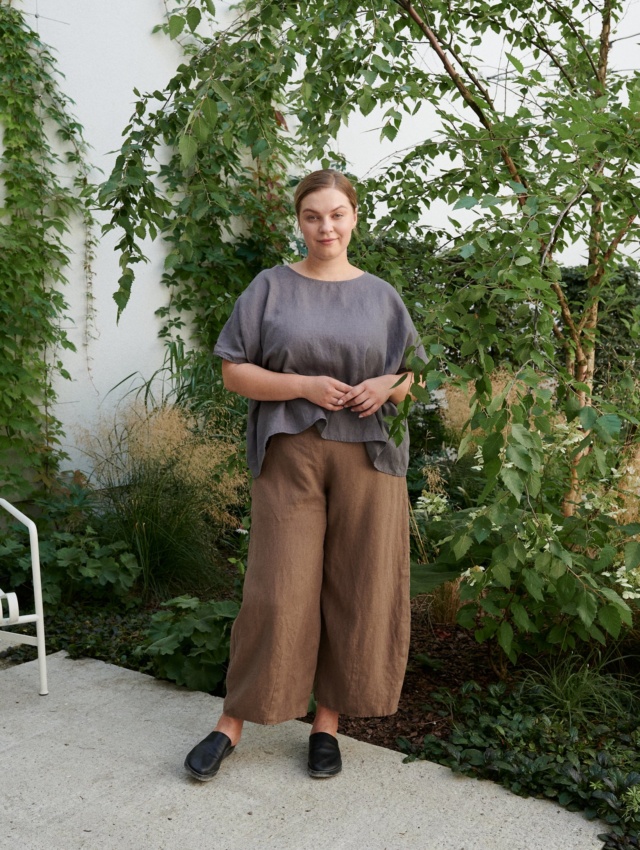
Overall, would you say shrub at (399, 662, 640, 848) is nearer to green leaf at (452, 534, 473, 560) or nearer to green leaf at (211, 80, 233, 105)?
green leaf at (452, 534, 473, 560)

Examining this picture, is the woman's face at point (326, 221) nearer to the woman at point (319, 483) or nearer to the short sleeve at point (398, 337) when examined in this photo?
the woman at point (319, 483)

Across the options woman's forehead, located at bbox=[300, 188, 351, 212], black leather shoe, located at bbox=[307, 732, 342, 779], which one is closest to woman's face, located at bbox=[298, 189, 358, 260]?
woman's forehead, located at bbox=[300, 188, 351, 212]

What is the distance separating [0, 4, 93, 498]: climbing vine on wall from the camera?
4449mm

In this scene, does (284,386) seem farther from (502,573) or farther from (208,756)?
(208,756)

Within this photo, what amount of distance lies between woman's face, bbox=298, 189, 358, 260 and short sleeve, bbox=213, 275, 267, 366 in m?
0.19

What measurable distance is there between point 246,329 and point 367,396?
0.38m

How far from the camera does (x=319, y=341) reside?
234 cm

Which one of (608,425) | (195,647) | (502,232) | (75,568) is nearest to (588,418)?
(608,425)

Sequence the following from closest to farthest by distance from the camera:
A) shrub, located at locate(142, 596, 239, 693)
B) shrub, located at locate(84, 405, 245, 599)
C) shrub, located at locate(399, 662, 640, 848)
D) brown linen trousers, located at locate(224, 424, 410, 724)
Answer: shrub, located at locate(399, 662, 640, 848)
brown linen trousers, located at locate(224, 424, 410, 724)
shrub, located at locate(142, 596, 239, 693)
shrub, located at locate(84, 405, 245, 599)

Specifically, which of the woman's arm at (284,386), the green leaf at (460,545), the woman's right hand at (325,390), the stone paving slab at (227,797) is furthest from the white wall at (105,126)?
the green leaf at (460,545)

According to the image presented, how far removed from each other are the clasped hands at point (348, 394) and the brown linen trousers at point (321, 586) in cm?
10

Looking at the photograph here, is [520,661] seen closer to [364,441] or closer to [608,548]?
[608,548]

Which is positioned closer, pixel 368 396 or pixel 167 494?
pixel 368 396

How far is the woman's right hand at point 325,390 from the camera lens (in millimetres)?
2289
